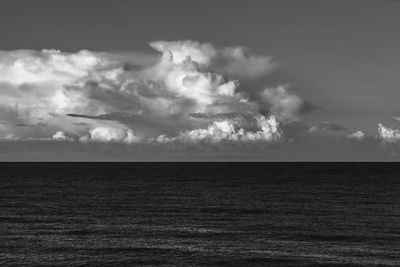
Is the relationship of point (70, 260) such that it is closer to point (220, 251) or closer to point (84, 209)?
point (220, 251)

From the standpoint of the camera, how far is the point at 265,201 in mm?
117000

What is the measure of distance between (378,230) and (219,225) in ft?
70.7

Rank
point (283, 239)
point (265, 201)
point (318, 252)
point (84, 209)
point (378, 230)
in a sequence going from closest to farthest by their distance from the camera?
point (318, 252) → point (283, 239) → point (378, 230) → point (84, 209) → point (265, 201)

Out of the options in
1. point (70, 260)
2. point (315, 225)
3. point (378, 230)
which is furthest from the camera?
point (315, 225)

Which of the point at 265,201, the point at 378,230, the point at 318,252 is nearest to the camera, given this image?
the point at 318,252

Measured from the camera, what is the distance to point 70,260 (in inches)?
2170

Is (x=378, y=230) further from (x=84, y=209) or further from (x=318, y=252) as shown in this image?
(x=84, y=209)

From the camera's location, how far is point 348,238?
222ft

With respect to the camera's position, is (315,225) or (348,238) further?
(315,225)

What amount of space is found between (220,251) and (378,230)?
25922 millimetres

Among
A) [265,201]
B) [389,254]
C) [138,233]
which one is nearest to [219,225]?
[138,233]

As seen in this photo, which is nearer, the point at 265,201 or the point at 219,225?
the point at 219,225

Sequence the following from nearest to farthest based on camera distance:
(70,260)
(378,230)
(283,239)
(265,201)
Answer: (70,260) < (283,239) < (378,230) < (265,201)

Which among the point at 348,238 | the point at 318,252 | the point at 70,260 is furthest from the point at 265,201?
the point at 70,260
